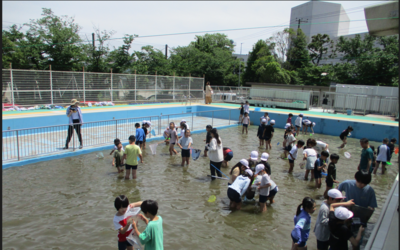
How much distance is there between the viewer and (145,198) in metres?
7.87

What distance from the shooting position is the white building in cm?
6056

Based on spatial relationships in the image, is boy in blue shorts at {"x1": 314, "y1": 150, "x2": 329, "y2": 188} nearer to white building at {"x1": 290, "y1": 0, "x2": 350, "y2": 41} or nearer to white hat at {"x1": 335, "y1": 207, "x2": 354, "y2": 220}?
white hat at {"x1": 335, "y1": 207, "x2": 354, "y2": 220}

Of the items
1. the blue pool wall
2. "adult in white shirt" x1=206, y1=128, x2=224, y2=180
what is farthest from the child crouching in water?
the blue pool wall

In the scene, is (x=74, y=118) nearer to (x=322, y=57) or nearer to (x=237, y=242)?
(x=237, y=242)

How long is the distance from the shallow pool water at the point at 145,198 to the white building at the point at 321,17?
188 feet

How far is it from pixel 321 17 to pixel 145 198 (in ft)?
211

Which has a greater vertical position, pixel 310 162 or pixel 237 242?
pixel 310 162

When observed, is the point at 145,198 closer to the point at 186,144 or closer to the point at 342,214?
the point at 186,144

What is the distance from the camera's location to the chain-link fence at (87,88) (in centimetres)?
1902

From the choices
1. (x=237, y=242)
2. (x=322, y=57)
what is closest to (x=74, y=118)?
(x=237, y=242)

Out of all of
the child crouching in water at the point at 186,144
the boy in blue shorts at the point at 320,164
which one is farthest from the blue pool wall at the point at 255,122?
the boy in blue shorts at the point at 320,164

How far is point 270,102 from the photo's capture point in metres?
29.8

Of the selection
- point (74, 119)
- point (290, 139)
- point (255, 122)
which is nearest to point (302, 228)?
point (290, 139)

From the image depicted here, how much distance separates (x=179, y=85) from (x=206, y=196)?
23311 mm
